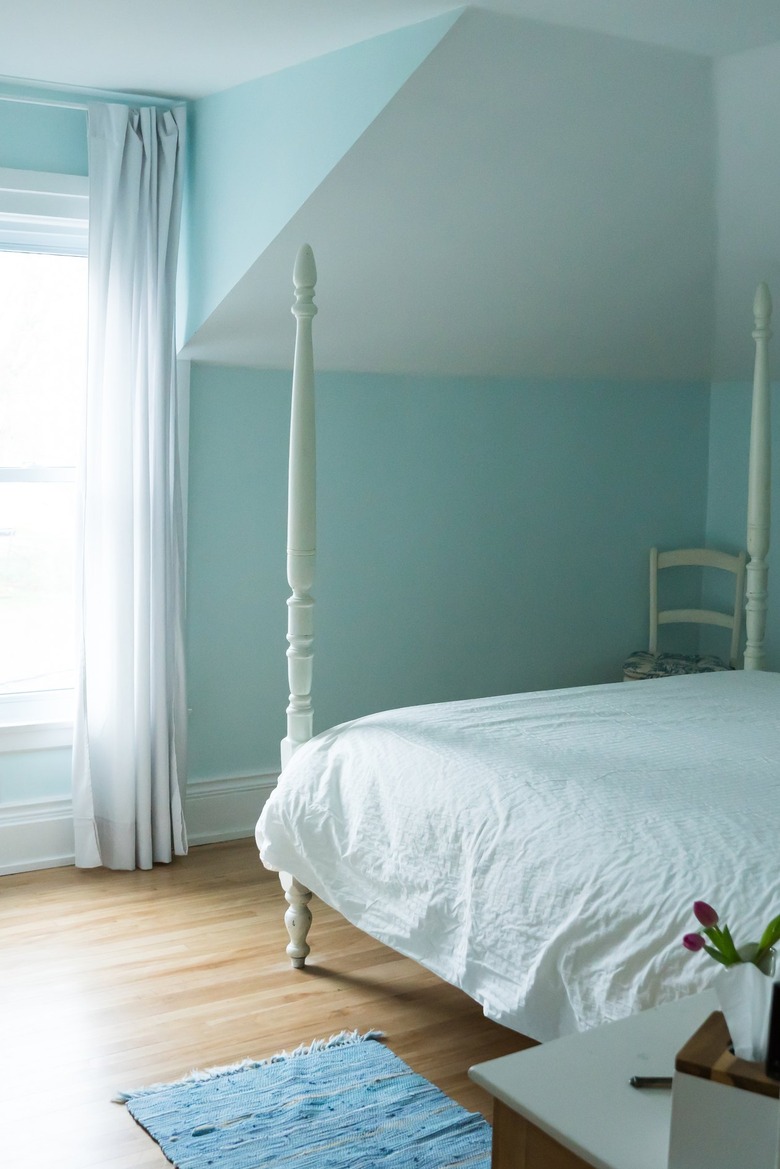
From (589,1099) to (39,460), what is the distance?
3073mm

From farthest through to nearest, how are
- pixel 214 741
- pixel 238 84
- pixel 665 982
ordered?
1. pixel 214 741
2. pixel 238 84
3. pixel 665 982

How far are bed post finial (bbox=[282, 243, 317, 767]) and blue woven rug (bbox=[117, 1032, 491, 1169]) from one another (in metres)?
0.83

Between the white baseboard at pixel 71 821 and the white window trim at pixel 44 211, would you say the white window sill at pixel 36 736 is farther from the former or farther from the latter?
the white window trim at pixel 44 211

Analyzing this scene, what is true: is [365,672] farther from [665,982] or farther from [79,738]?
[665,982]

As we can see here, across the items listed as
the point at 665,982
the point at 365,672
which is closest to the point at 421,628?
the point at 365,672

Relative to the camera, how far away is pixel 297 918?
291cm

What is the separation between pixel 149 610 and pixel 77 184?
4.34 feet

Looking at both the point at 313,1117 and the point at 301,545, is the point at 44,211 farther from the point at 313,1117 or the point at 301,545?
the point at 313,1117

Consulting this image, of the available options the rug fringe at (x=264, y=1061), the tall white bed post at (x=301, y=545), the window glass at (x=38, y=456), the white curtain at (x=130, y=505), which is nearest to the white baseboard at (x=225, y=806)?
the white curtain at (x=130, y=505)

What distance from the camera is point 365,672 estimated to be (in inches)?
162

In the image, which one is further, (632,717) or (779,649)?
(779,649)

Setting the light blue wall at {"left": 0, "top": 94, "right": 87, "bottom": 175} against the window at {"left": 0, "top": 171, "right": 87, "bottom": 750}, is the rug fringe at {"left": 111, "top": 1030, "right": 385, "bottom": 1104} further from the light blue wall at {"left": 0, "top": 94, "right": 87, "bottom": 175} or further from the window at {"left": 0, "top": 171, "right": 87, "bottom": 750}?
the light blue wall at {"left": 0, "top": 94, "right": 87, "bottom": 175}

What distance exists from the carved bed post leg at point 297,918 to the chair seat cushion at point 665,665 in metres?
1.75

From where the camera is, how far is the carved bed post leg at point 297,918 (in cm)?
290
